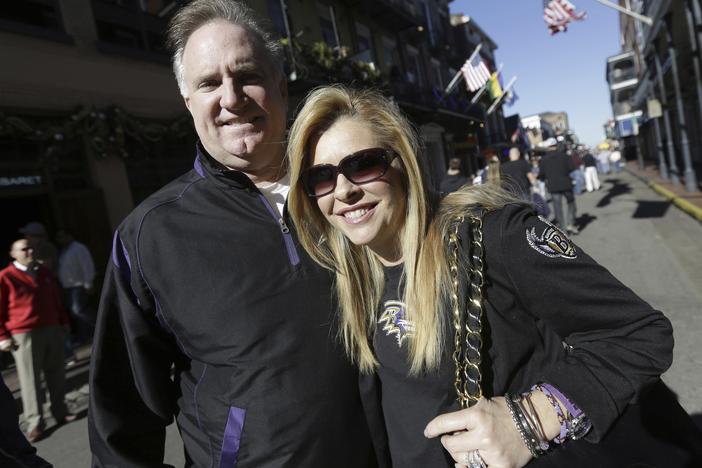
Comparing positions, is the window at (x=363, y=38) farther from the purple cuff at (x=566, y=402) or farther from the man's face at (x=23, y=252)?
the purple cuff at (x=566, y=402)

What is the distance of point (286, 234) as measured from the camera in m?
1.64


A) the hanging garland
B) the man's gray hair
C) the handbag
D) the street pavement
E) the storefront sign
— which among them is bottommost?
the street pavement

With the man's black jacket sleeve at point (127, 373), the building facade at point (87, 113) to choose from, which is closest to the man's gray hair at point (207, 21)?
the man's black jacket sleeve at point (127, 373)

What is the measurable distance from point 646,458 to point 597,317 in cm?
33

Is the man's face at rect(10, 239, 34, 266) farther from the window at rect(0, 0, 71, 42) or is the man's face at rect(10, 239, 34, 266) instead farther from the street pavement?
the window at rect(0, 0, 71, 42)

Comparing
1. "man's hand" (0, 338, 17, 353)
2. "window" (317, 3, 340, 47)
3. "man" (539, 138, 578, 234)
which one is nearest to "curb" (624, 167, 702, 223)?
"man" (539, 138, 578, 234)

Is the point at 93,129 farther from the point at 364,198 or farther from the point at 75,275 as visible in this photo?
the point at 364,198

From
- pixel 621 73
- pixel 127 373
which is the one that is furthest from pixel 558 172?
pixel 621 73

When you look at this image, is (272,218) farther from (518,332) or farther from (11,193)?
(11,193)

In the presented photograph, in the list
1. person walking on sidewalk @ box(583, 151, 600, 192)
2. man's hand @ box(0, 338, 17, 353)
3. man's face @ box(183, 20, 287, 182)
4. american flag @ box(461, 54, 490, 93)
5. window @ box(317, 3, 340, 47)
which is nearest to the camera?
man's face @ box(183, 20, 287, 182)

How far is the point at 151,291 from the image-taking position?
1.56 metres

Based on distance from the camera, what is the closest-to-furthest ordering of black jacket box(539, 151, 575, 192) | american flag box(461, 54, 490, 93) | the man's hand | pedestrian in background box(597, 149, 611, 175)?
the man's hand, black jacket box(539, 151, 575, 192), american flag box(461, 54, 490, 93), pedestrian in background box(597, 149, 611, 175)

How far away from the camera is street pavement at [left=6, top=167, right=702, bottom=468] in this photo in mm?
3701

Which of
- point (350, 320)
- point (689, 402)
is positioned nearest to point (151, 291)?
point (350, 320)
